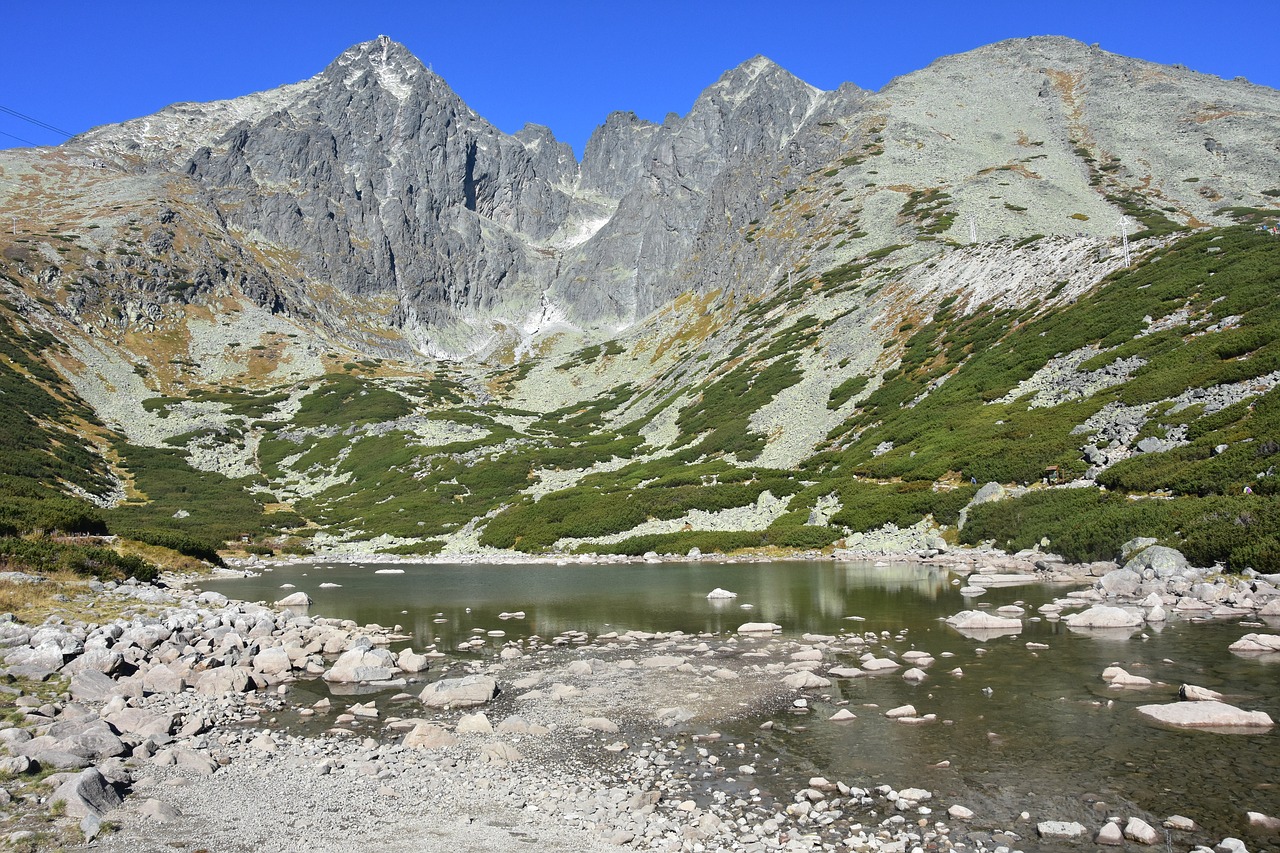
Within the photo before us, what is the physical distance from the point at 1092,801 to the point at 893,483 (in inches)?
1648

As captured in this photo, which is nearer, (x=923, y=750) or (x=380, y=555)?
(x=923, y=750)

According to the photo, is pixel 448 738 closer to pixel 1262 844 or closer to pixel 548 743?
pixel 548 743

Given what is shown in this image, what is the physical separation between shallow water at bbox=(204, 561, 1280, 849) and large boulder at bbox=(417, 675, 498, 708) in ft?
20.2

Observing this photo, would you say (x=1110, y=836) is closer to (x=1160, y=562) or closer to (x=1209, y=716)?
(x=1209, y=716)

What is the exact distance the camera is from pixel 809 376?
263 feet

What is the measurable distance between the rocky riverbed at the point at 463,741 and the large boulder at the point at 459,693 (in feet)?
0.20

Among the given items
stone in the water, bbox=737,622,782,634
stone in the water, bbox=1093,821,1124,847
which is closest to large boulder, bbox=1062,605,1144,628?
stone in the water, bbox=737,622,782,634

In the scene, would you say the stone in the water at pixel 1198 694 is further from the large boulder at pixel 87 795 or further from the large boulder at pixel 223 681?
the large boulder at pixel 223 681

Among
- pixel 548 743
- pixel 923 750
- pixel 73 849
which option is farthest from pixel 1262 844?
pixel 73 849

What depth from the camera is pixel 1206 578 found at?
77.7 ft

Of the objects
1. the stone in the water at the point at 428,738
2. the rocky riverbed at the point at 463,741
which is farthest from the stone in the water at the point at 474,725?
the stone in the water at the point at 428,738

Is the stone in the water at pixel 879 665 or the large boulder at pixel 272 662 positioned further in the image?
the large boulder at pixel 272 662

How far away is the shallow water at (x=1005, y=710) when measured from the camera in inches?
400

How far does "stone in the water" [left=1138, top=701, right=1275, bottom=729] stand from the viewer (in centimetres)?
1223
